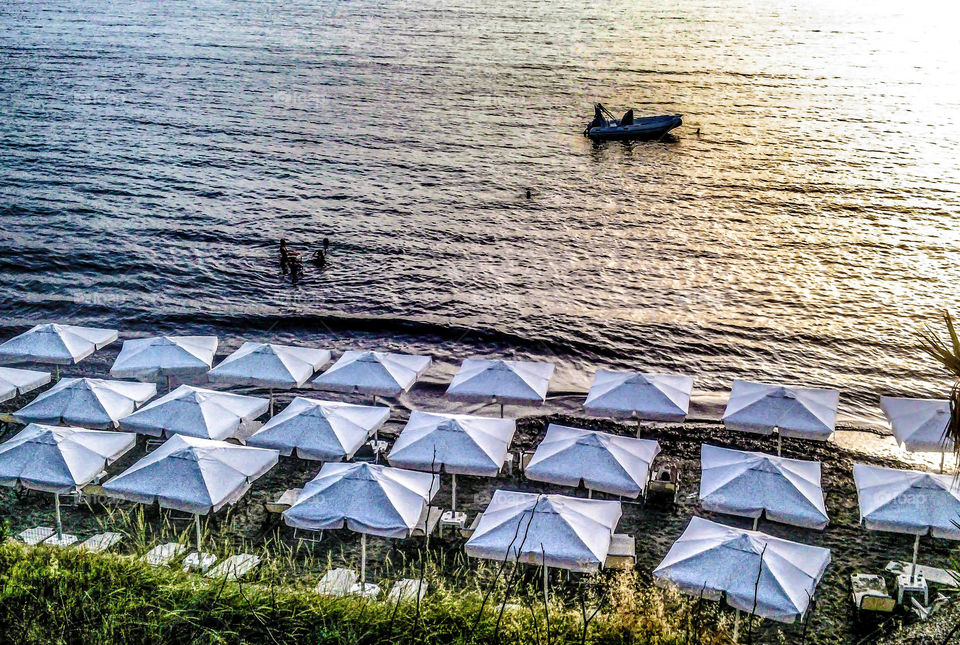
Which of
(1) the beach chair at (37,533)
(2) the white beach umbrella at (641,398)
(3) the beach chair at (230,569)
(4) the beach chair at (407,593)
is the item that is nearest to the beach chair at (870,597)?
(2) the white beach umbrella at (641,398)

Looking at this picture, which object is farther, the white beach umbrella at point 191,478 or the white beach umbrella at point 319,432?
the white beach umbrella at point 319,432

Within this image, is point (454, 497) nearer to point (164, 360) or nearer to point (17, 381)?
point (164, 360)

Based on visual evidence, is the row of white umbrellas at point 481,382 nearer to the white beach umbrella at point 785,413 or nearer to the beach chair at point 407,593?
the white beach umbrella at point 785,413

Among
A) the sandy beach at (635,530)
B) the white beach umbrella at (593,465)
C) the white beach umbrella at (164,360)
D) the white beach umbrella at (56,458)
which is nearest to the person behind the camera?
the sandy beach at (635,530)

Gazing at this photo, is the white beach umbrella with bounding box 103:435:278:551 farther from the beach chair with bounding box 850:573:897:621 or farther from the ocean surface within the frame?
the ocean surface

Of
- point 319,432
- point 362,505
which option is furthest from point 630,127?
point 362,505
